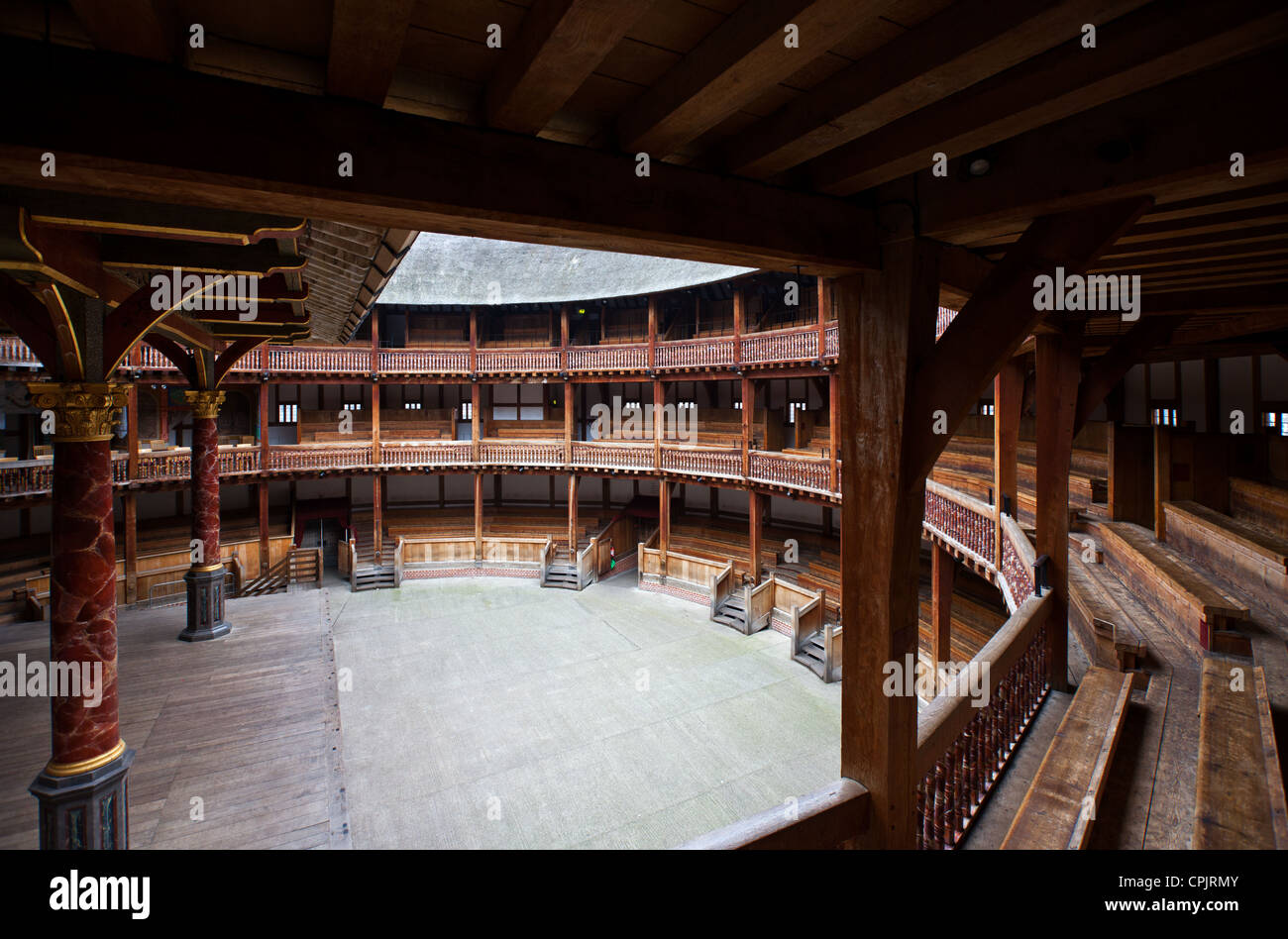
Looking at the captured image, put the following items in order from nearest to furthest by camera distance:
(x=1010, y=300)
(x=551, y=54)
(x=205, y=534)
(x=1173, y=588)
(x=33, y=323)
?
1. (x=551, y=54)
2. (x=1010, y=300)
3. (x=33, y=323)
4. (x=1173, y=588)
5. (x=205, y=534)

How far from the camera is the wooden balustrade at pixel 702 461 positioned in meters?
16.8

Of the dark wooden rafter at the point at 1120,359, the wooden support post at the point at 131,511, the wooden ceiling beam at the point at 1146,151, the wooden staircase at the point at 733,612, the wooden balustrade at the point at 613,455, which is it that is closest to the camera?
the wooden ceiling beam at the point at 1146,151

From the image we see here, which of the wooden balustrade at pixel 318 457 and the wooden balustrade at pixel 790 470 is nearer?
the wooden balustrade at pixel 790 470

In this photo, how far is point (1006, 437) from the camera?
725cm

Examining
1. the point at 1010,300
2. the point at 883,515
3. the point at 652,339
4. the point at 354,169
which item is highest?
the point at 652,339

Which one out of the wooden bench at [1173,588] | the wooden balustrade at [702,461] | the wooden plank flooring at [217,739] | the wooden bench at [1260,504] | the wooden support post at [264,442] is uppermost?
the wooden support post at [264,442]

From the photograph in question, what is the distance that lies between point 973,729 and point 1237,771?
4.30 ft

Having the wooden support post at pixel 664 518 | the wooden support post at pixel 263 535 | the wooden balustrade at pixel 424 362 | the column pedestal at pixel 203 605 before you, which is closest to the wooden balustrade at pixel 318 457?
the wooden support post at pixel 263 535

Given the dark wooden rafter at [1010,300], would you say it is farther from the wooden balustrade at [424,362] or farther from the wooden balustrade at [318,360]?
the wooden balustrade at [318,360]

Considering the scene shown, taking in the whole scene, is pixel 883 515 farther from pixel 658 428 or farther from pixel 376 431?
pixel 376 431

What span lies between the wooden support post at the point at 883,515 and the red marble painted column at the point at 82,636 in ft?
20.0

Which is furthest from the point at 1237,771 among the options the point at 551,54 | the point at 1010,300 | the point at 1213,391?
the point at 1213,391

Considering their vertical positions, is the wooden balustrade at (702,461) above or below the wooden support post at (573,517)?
above
